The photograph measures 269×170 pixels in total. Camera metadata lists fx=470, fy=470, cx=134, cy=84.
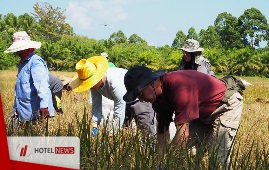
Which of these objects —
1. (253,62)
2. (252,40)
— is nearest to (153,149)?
(253,62)

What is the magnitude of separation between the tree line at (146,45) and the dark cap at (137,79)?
14.3 metres

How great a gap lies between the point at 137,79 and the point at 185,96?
0.95ft

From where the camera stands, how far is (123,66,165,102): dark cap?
2608 mm

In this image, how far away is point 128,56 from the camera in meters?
37.0

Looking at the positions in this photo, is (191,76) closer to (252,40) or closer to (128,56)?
(128,56)

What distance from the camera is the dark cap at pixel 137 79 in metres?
2.61

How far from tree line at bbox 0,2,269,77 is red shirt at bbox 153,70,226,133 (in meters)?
14.1

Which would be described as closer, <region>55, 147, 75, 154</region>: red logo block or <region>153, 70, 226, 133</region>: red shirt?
<region>55, 147, 75, 154</region>: red logo block

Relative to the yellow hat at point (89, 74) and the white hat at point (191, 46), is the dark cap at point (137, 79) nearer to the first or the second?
the yellow hat at point (89, 74)

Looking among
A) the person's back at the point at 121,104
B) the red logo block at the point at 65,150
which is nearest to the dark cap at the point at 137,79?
the red logo block at the point at 65,150

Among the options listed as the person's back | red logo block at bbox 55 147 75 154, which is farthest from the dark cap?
the person's back

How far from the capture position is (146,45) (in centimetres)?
5297

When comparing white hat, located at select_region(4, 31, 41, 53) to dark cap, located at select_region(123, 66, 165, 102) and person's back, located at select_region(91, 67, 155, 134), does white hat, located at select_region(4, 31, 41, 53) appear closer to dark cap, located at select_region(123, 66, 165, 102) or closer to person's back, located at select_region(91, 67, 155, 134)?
person's back, located at select_region(91, 67, 155, 134)

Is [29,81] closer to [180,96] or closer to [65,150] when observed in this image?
[180,96]
